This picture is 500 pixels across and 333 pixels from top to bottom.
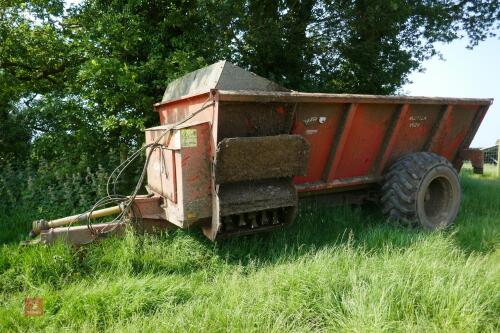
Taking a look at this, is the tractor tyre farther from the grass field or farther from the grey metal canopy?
the grey metal canopy

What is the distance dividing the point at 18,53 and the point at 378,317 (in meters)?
7.61

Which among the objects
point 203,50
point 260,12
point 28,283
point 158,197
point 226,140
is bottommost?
point 28,283

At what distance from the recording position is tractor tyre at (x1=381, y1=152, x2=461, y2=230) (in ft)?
14.0

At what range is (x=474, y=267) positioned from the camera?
2891 millimetres

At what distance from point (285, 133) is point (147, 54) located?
3.76m

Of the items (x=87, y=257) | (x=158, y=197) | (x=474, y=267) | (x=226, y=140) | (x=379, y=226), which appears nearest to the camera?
(x=474, y=267)

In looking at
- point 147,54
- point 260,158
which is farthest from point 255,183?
point 147,54

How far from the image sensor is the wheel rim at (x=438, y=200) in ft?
15.8

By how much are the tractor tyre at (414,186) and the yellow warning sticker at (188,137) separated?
242cm

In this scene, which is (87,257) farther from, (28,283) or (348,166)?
(348,166)

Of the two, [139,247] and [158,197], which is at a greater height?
[158,197]

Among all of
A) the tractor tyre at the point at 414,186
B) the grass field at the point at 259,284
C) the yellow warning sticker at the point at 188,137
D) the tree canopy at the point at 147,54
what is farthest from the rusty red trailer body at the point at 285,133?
the tree canopy at the point at 147,54

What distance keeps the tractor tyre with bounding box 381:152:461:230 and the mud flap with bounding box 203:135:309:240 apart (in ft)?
4.58

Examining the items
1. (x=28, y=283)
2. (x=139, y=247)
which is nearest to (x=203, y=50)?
(x=139, y=247)
